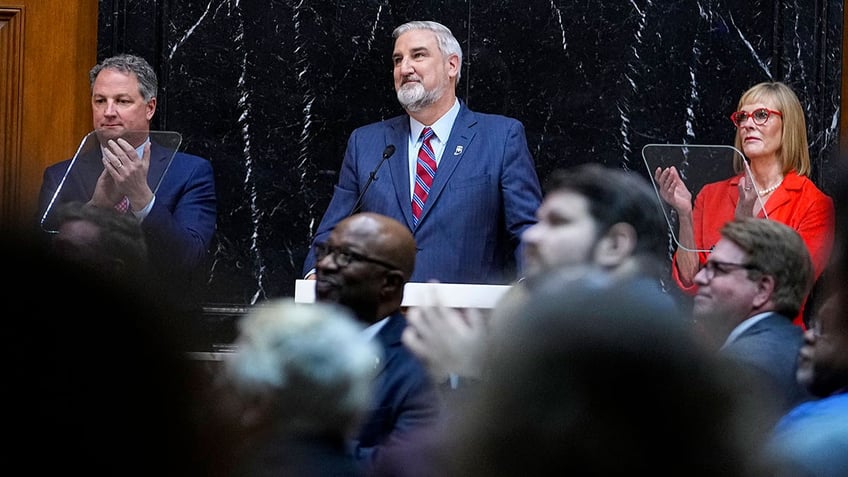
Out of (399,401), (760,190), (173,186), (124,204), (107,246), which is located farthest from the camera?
(760,190)

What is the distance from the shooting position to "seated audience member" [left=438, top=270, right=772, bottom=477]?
61 cm

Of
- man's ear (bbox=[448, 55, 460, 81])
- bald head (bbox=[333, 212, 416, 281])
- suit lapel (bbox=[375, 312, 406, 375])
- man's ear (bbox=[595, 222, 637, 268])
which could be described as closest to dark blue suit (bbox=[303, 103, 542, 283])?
man's ear (bbox=[448, 55, 460, 81])

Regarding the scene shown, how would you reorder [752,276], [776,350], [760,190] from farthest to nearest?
[760,190], [752,276], [776,350]

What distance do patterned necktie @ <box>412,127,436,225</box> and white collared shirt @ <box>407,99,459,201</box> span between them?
15 millimetres

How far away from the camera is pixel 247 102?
5109mm

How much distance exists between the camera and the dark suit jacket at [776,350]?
2.22 meters

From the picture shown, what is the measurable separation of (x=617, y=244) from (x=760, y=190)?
2153mm

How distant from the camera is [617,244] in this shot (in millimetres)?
2307

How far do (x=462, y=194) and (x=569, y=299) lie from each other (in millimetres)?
3578

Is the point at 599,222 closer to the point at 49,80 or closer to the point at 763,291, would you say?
the point at 763,291

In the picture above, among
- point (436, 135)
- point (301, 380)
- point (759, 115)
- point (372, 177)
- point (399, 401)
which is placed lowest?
point (399, 401)

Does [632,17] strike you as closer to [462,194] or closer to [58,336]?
[462,194]

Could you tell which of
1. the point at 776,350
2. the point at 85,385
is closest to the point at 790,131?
the point at 776,350

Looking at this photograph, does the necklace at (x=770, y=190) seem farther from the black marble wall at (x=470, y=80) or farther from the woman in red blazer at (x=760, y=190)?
the black marble wall at (x=470, y=80)
